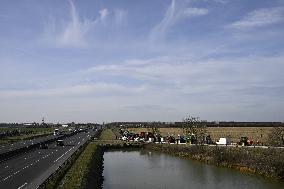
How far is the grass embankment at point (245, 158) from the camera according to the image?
4831 centimetres

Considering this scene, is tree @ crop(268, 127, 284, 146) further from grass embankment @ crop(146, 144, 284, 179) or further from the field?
grass embankment @ crop(146, 144, 284, 179)

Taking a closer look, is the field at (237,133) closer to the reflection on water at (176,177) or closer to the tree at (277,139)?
the tree at (277,139)

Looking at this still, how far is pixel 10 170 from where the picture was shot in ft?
156

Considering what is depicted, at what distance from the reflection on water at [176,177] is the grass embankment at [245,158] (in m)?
1.64

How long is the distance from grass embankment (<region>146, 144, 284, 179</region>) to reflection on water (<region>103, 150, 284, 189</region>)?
164 cm

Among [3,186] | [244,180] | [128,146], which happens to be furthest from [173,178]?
[128,146]

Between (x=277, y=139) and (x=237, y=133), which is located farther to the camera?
(x=237, y=133)

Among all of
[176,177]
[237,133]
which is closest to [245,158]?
[176,177]

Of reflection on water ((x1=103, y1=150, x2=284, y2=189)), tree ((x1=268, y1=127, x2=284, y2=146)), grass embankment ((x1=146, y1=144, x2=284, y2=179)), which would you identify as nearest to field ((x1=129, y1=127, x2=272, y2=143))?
tree ((x1=268, y1=127, x2=284, y2=146))

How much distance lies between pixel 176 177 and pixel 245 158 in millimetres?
11691

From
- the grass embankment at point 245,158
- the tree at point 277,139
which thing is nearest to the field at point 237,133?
the tree at point 277,139

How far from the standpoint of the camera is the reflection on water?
141ft

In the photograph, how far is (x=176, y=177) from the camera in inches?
1929

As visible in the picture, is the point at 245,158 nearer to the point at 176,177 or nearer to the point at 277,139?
the point at 176,177
